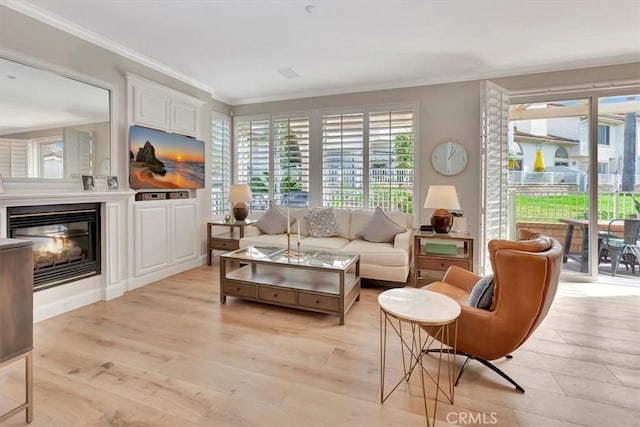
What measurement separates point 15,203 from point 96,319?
3.93ft

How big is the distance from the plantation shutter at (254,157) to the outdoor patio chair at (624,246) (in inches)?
190

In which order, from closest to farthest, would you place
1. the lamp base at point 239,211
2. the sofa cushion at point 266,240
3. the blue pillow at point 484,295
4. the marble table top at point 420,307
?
the marble table top at point 420,307 → the blue pillow at point 484,295 → the sofa cushion at point 266,240 → the lamp base at point 239,211

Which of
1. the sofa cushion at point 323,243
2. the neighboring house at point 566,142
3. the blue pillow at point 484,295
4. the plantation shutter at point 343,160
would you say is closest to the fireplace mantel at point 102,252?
the sofa cushion at point 323,243

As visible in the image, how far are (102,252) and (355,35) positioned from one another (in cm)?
353

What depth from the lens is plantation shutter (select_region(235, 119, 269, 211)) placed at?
5406 millimetres

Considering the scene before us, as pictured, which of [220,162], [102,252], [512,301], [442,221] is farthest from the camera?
[220,162]

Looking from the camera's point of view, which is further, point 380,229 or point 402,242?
point 380,229

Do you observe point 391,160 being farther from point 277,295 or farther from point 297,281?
point 277,295

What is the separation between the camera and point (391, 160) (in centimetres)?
464

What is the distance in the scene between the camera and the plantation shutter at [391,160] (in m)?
4.56

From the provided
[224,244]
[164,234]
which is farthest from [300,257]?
[164,234]

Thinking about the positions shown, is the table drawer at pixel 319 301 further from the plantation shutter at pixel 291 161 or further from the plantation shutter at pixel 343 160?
the plantation shutter at pixel 291 161

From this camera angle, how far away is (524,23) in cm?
295

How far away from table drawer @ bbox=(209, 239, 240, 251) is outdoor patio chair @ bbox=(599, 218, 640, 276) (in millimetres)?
4937
